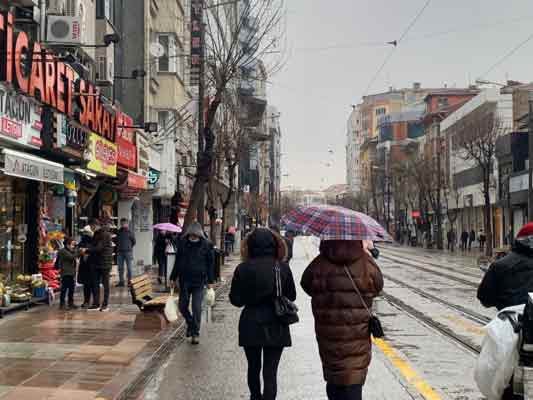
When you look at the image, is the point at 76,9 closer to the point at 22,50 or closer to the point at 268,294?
the point at 22,50

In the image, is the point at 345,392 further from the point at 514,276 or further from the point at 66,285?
the point at 66,285

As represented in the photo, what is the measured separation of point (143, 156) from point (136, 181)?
7.03ft

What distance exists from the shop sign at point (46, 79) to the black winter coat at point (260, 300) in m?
8.07

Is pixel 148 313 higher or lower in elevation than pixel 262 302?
lower

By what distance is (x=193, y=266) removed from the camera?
36.6ft

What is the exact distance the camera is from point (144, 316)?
12688mm

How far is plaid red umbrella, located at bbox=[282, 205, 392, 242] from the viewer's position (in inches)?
219

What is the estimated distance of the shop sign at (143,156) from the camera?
26125 millimetres

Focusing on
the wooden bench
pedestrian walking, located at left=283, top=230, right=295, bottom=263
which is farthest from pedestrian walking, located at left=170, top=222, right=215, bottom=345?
the wooden bench

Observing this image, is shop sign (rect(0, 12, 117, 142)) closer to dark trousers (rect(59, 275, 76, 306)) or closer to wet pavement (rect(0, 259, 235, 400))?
dark trousers (rect(59, 275, 76, 306))

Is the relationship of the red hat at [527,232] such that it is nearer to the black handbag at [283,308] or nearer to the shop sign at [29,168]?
the black handbag at [283,308]

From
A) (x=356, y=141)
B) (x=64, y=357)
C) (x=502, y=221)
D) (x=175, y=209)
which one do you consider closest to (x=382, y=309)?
(x=64, y=357)

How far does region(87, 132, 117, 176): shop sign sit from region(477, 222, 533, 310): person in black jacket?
14.0m

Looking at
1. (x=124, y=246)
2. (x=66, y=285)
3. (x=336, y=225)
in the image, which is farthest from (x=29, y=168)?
(x=336, y=225)
